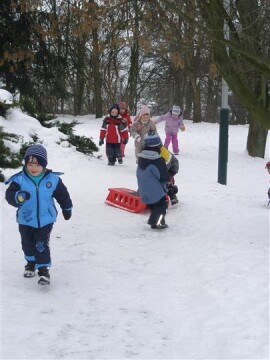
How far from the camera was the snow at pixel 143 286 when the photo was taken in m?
3.62

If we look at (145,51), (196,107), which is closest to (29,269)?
(145,51)

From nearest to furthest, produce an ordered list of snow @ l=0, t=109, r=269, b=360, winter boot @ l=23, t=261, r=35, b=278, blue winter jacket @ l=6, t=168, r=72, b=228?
1. snow @ l=0, t=109, r=269, b=360
2. blue winter jacket @ l=6, t=168, r=72, b=228
3. winter boot @ l=23, t=261, r=35, b=278

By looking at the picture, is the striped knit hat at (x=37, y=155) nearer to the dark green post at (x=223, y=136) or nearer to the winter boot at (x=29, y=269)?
the winter boot at (x=29, y=269)

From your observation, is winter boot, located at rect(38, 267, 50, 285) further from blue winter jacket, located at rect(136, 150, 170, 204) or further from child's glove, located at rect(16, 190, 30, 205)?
blue winter jacket, located at rect(136, 150, 170, 204)

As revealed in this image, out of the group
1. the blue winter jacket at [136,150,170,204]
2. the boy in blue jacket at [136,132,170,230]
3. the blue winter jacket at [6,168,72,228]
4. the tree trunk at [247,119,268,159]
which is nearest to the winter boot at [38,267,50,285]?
the blue winter jacket at [6,168,72,228]

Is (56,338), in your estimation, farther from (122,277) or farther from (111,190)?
(111,190)

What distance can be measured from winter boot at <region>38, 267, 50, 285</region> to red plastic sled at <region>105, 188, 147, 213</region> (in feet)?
10.7

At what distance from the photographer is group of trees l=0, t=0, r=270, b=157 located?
5.91 m

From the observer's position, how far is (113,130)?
12180 mm

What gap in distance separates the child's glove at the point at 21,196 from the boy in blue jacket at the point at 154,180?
8.69 ft

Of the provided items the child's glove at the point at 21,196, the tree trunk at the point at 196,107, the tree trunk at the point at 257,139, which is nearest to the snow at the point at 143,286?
the child's glove at the point at 21,196

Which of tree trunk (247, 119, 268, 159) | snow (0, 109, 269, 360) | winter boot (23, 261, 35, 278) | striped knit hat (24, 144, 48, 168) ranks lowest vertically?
snow (0, 109, 269, 360)

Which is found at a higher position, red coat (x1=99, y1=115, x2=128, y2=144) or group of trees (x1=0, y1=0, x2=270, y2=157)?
Result: group of trees (x1=0, y1=0, x2=270, y2=157)

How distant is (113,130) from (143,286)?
7739 mm
